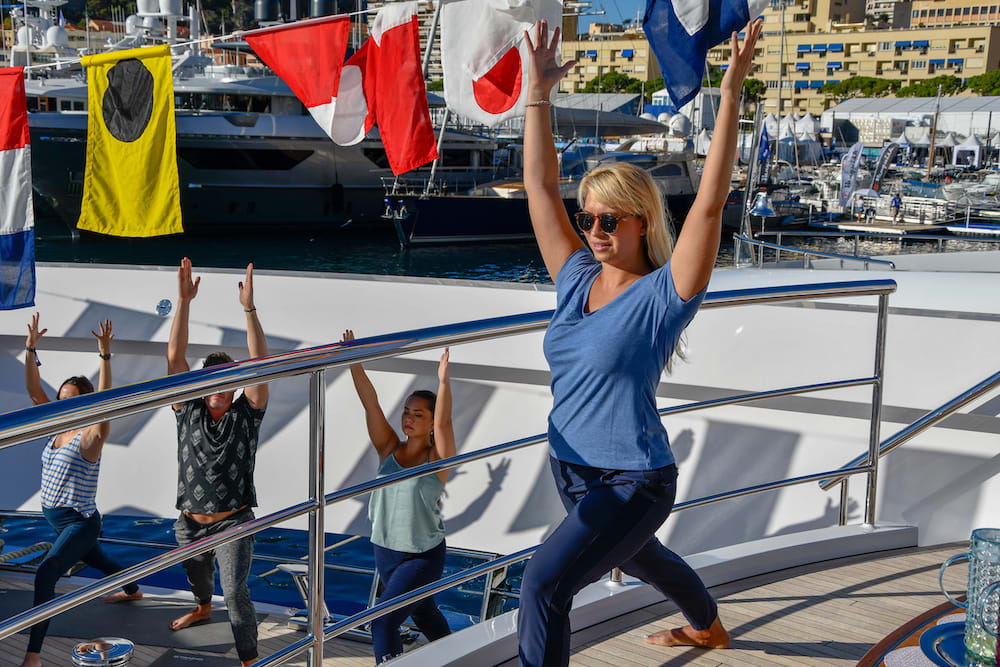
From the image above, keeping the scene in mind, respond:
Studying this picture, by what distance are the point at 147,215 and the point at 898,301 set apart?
4.04 m

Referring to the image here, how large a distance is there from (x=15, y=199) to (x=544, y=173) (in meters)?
3.97

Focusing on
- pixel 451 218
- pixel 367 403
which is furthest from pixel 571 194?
pixel 367 403

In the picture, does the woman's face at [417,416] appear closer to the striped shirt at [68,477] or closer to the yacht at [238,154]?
the striped shirt at [68,477]

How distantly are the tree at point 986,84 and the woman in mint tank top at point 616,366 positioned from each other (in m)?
95.1

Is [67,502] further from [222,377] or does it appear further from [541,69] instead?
[541,69]

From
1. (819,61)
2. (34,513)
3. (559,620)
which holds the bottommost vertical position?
(34,513)

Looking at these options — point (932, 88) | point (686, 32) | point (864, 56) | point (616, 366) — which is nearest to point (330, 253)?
point (686, 32)

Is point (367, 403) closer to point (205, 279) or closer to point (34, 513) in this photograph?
point (205, 279)

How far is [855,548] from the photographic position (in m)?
3.46

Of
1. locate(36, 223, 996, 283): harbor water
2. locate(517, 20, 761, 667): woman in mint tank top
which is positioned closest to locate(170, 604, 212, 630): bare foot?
locate(517, 20, 761, 667): woman in mint tank top

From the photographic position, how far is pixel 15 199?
542cm

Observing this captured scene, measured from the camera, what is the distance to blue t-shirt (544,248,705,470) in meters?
2.14

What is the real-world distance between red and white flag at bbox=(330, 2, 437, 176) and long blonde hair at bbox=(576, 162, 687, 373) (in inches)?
104

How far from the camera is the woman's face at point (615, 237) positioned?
2260 millimetres
